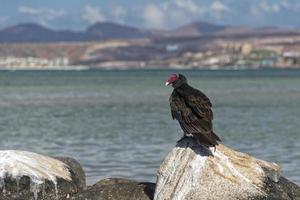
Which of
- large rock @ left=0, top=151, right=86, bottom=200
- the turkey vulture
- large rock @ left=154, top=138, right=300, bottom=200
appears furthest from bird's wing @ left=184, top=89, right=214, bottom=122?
large rock @ left=0, top=151, right=86, bottom=200

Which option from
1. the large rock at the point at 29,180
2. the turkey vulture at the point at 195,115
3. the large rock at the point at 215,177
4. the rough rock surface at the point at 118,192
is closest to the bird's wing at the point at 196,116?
the turkey vulture at the point at 195,115

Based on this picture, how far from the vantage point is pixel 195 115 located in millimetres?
13141

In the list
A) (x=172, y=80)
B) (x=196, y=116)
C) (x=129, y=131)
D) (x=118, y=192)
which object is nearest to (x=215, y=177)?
(x=196, y=116)

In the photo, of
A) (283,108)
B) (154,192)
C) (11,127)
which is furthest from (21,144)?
(283,108)

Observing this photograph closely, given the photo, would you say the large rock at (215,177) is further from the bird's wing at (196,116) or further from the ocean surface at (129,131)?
the ocean surface at (129,131)

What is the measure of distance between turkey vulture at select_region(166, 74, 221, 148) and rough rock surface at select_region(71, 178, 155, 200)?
1485mm

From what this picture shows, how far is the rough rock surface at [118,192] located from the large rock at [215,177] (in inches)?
30.0

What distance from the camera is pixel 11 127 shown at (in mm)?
35281

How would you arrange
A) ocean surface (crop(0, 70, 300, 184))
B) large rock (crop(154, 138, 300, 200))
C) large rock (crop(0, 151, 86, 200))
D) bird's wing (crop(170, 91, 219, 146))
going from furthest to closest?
1. ocean surface (crop(0, 70, 300, 184))
2. large rock (crop(0, 151, 86, 200))
3. bird's wing (crop(170, 91, 219, 146))
4. large rock (crop(154, 138, 300, 200))

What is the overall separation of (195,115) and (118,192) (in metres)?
2.08

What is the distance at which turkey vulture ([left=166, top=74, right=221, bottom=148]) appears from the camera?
13.0 metres

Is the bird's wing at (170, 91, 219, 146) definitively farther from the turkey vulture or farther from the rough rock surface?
the rough rock surface

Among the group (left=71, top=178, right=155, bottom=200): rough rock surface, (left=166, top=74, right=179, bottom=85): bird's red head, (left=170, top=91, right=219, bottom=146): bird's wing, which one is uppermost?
(left=166, top=74, right=179, bottom=85): bird's red head

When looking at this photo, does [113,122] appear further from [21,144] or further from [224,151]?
[224,151]
